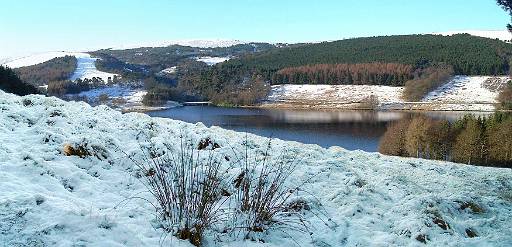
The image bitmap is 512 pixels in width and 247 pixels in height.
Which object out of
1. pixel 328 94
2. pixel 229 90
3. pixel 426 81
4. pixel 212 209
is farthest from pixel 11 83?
pixel 426 81

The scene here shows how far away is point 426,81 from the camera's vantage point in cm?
16150

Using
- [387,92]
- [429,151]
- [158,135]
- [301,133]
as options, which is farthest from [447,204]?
[387,92]

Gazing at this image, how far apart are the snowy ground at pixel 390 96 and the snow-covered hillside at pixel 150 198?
13192 cm

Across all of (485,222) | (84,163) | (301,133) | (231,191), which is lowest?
(301,133)

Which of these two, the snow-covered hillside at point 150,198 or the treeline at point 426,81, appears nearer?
the snow-covered hillside at point 150,198

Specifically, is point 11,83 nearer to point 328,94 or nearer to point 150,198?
point 150,198

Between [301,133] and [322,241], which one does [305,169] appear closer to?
[322,241]

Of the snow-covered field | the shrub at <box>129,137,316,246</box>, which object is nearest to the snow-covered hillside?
the shrub at <box>129,137,316,246</box>

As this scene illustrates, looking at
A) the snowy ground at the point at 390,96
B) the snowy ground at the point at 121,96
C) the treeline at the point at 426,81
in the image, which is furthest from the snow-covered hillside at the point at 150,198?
the treeline at the point at 426,81

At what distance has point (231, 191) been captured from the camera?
6809 mm

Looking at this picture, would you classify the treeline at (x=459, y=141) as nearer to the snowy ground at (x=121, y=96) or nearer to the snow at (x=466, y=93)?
the snow at (x=466, y=93)

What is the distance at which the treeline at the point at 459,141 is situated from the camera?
4544cm

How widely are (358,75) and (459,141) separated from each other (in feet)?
469

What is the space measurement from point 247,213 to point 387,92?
16696 centimetres
